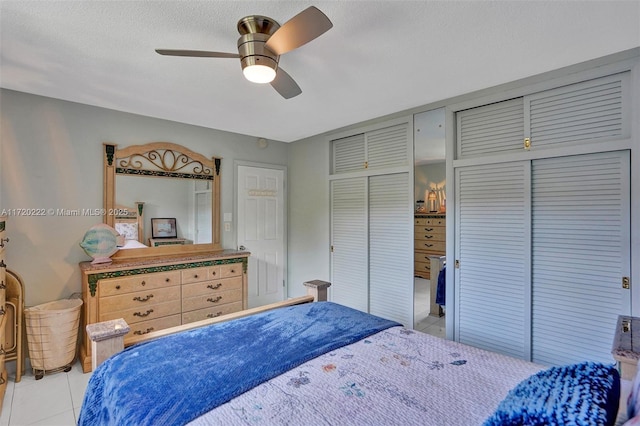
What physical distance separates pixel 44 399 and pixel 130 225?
158 centimetres

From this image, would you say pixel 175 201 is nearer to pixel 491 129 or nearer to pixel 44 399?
pixel 44 399

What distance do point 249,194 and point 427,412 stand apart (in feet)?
11.6

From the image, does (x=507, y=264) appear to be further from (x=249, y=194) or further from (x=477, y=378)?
(x=249, y=194)

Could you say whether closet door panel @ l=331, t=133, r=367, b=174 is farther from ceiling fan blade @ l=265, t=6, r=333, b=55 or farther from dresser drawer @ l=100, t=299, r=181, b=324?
dresser drawer @ l=100, t=299, r=181, b=324

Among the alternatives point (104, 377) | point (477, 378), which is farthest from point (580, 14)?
point (104, 377)

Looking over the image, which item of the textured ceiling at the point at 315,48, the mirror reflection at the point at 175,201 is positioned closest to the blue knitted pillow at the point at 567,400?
the textured ceiling at the point at 315,48

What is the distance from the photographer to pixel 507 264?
2.65 meters

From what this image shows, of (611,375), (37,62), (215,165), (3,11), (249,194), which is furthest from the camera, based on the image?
(249,194)

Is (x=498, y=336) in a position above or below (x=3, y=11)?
below

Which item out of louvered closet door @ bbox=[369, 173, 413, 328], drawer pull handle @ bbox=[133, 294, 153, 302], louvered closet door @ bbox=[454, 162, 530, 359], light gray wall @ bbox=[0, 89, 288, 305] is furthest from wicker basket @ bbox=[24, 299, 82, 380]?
louvered closet door @ bbox=[454, 162, 530, 359]

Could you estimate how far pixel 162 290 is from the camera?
3.14 m

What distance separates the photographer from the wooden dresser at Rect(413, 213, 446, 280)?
4.33 m

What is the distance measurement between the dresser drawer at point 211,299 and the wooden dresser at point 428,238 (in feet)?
7.77

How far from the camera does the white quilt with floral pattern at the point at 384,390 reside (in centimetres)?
109
